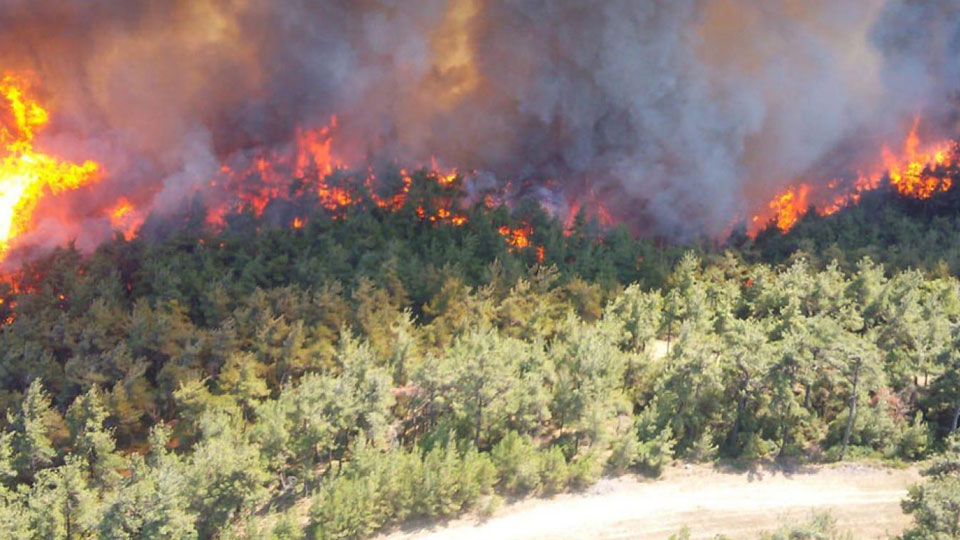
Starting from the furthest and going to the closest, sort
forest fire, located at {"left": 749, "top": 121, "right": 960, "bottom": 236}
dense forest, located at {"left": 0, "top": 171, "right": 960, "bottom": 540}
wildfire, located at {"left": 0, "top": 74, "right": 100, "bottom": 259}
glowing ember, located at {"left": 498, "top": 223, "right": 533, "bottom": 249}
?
1. forest fire, located at {"left": 749, "top": 121, "right": 960, "bottom": 236}
2. wildfire, located at {"left": 0, "top": 74, "right": 100, "bottom": 259}
3. glowing ember, located at {"left": 498, "top": 223, "right": 533, "bottom": 249}
4. dense forest, located at {"left": 0, "top": 171, "right": 960, "bottom": 540}

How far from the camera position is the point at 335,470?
44.4 metres

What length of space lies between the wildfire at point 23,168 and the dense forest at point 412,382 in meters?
10.1

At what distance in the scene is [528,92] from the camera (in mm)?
85000

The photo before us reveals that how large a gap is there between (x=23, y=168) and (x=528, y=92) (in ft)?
168

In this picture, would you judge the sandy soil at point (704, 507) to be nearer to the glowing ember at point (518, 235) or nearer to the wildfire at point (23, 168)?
the glowing ember at point (518, 235)

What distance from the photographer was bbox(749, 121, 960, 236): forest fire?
81.1m

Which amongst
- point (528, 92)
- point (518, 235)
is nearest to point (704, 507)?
point (518, 235)

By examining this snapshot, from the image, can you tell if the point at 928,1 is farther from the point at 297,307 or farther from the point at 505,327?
the point at 297,307

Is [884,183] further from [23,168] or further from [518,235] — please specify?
[23,168]

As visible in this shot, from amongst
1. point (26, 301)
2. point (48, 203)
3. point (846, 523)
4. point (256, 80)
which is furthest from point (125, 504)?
point (256, 80)

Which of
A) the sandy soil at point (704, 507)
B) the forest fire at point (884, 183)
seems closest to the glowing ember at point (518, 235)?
the forest fire at point (884, 183)

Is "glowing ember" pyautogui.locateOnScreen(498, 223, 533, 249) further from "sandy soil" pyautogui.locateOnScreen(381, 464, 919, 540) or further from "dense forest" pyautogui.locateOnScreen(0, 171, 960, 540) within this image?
"sandy soil" pyautogui.locateOnScreen(381, 464, 919, 540)

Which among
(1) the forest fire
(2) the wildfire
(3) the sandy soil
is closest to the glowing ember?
(1) the forest fire

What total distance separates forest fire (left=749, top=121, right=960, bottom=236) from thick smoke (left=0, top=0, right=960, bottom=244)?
73.6 inches
